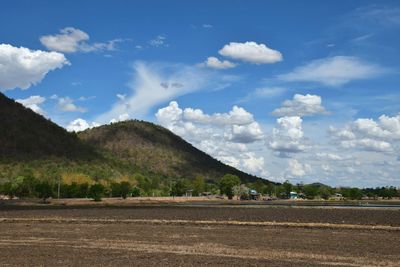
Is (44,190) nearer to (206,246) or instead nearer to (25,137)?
(25,137)

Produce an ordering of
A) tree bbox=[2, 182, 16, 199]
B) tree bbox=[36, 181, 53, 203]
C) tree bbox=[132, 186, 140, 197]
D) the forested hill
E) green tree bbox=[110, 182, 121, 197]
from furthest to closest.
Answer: tree bbox=[132, 186, 140, 197] → the forested hill → green tree bbox=[110, 182, 121, 197] → tree bbox=[2, 182, 16, 199] → tree bbox=[36, 181, 53, 203]

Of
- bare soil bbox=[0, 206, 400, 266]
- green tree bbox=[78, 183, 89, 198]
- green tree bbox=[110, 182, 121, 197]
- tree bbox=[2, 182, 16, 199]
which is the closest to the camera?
bare soil bbox=[0, 206, 400, 266]

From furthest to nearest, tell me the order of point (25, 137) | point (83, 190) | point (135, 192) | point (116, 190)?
point (25, 137), point (135, 192), point (116, 190), point (83, 190)

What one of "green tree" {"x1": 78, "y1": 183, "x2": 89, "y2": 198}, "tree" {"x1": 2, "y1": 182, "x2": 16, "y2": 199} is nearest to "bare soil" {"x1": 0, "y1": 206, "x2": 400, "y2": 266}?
"tree" {"x1": 2, "y1": 182, "x2": 16, "y2": 199}

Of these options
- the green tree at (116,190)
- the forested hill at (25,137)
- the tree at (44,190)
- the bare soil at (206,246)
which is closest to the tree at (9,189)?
the tree at (44,190)

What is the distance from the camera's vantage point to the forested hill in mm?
173875

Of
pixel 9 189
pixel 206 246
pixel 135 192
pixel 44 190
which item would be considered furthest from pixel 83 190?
pixel 206 246

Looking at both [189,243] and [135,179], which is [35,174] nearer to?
[135,179]

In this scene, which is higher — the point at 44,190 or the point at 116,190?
the point at 116,190

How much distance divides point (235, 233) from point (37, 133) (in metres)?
161

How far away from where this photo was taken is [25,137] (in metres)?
180

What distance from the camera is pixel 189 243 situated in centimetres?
3266

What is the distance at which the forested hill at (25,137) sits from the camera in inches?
6845

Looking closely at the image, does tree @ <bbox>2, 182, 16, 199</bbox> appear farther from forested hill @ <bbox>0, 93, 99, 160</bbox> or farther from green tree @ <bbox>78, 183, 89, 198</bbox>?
forested hill @ <bbox>0, 93, 99, 160</bbox>
